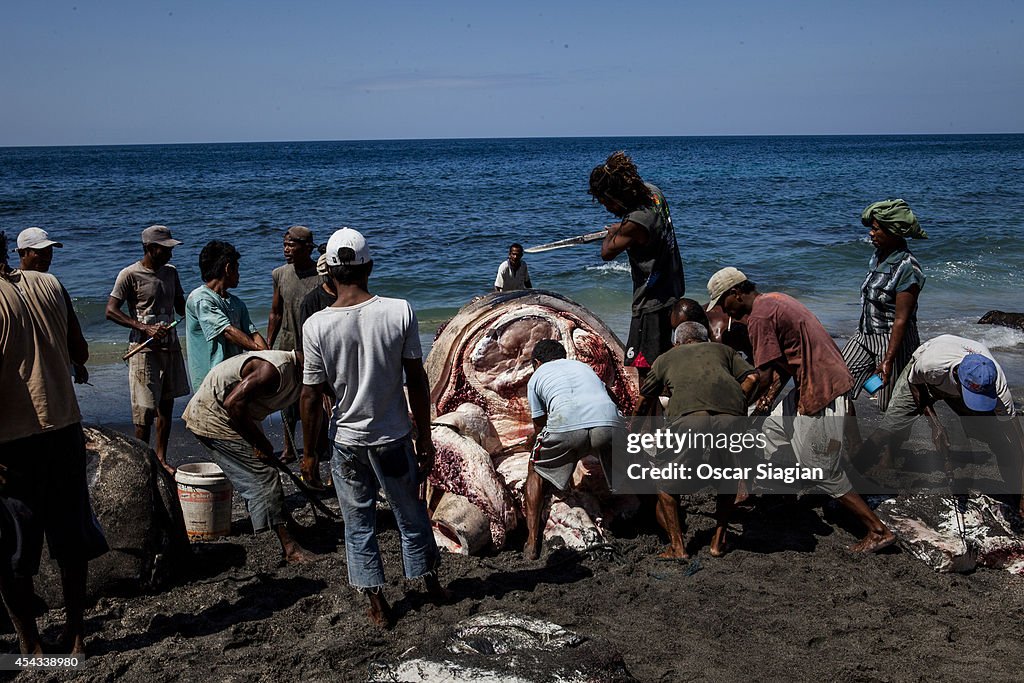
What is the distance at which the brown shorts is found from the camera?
6039mm

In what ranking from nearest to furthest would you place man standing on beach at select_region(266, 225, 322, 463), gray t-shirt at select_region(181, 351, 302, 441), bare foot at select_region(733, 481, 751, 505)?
gray t-shirt at select_region(181, 351, 302, 441) < bare foot at select_region(733, 481, 751, 505) < man standing on beach at select_region(266, 225, 322, 463)

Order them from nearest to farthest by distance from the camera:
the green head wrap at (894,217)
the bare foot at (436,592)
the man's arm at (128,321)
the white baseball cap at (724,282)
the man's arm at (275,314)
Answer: the bare foot at (436,592), the white baseball cap at (724,282), the green head wrap at (894,217), the man's arm at (128,321), the man's arm at (275,314)

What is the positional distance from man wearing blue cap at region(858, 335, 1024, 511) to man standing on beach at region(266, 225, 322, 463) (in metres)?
3.88

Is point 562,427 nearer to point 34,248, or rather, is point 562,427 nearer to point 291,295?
point 291,295

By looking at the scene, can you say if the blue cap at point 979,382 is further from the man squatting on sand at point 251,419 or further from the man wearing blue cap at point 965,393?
the man squatting on sand at point 251,419

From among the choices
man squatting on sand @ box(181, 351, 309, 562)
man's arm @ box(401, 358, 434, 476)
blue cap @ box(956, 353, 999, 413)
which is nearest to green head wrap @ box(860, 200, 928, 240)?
blue cap @ box(956, 353, 999, 413)

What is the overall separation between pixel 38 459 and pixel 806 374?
12.5 feet

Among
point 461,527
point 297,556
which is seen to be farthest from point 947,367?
point 297,556

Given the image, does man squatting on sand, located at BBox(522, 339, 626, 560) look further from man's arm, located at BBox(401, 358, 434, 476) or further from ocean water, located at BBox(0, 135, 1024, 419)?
ocean water, located at BBox(0, 135, 1024, 419)

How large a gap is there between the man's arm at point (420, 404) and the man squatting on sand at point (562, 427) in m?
0.85

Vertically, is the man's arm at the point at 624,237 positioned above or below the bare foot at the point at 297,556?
above

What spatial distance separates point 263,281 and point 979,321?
11442 millimetres

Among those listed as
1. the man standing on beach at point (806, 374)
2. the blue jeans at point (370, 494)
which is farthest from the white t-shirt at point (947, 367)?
the blue jeans at point (370, 494)

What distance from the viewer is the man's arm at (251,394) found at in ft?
14.4
